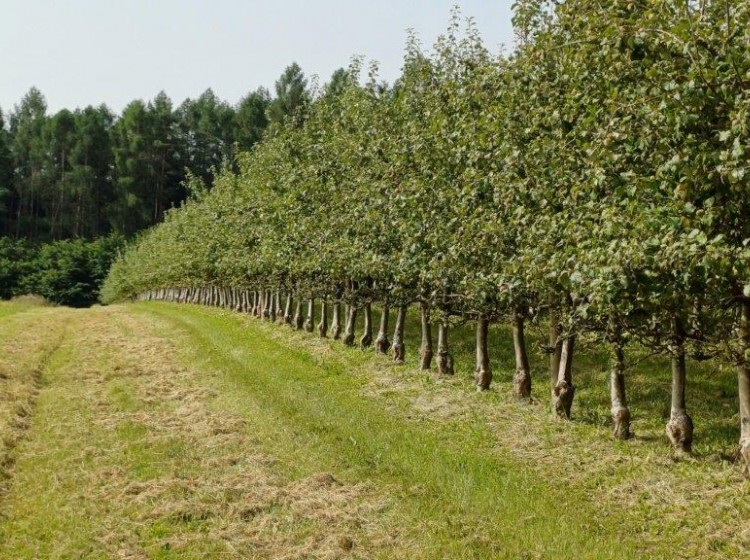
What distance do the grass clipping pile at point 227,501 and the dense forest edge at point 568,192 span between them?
4177 mm

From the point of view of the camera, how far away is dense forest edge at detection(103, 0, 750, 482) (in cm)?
793

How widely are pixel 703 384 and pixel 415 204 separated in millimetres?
8699

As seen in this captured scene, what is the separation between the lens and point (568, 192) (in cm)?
1198

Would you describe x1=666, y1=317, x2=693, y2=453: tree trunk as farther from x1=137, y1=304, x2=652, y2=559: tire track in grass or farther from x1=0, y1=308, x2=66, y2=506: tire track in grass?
x1=0, y1=308, x2=66, y2=506: tire track in grass

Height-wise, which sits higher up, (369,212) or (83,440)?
(369,212)

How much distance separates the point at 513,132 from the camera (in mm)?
13016

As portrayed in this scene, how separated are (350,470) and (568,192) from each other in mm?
5592

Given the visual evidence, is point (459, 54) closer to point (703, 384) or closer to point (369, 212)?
point (369, 212)

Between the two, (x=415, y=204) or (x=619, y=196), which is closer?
(x=619, y=196)

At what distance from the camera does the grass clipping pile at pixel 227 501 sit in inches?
324

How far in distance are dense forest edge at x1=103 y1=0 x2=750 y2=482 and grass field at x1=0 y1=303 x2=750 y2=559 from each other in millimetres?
1333

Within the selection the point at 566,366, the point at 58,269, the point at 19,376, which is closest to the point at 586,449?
the point at 566,366

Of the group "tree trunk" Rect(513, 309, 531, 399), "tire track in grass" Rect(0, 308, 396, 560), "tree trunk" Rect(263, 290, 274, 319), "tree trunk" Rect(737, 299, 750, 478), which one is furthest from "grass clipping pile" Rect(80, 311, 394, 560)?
"tree trunk" Rect(263, 290, 274, 319)

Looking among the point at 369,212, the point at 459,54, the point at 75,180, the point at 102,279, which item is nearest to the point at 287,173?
the point at 369,212
